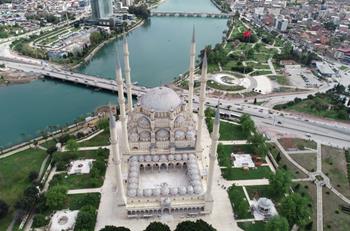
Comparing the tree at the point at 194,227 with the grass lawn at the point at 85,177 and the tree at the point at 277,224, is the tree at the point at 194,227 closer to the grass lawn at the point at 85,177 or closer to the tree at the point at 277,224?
the tree at the point at 277,224

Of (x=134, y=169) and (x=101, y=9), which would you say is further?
(x=101, y=9)

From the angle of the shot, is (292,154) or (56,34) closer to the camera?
(292,154)

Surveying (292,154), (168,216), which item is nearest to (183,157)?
(168,216)

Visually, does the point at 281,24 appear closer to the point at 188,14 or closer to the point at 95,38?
the point at 188,14

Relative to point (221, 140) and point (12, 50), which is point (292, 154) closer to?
point (221, 140)

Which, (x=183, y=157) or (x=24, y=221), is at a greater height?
(x=183, y=157)

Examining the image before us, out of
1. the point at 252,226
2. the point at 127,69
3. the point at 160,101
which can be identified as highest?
the point at 127,69

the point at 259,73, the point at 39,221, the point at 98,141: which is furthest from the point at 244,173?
the point at 259,73
